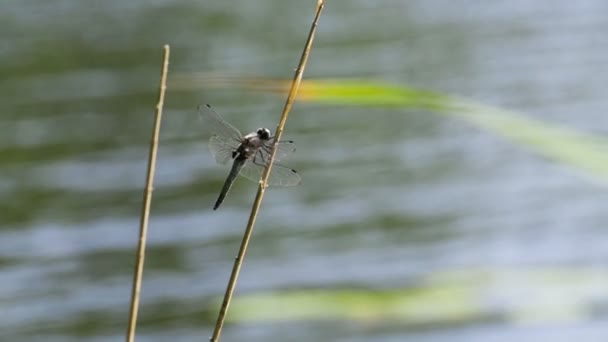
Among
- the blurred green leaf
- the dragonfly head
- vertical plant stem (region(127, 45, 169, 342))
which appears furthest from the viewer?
the dragonfly head

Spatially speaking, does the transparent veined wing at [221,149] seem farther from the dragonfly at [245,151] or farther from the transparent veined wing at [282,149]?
the transparent veined wing at [282,149]

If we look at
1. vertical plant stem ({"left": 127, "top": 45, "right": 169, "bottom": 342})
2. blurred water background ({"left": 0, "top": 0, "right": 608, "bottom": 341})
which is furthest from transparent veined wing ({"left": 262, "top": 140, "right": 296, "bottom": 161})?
blurred water background ({"left": 0, "top": 0, "right": 608, "bottom": 341})

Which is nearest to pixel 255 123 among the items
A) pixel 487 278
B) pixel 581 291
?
pixel 487 278

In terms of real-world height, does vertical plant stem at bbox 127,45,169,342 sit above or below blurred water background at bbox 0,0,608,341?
below

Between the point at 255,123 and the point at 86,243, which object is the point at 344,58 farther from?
the point at 86,243

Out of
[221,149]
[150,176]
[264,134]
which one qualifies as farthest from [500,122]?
[221,149]

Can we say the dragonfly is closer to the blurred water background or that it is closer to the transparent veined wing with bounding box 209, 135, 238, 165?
the transparent veined wing with bounding box 209, 135, 238, 165

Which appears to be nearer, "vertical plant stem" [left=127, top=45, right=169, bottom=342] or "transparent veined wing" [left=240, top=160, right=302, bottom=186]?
"vertical plant stem" [left=127, top=45, right=169, bottom=342]

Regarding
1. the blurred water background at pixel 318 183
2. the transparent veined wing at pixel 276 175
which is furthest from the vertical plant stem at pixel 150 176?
the blurred water background at pixel 318 183

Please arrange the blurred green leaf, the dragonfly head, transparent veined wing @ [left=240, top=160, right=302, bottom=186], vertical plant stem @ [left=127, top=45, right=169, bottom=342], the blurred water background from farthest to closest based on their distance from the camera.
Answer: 1. the blurred water background
2. transparent veined wing @ [left=240, top=160, right=302, bottom=186]
3. the dragonfly head
4. the blurred green leaf
5. vertical plant stem @ [left=127, top=45, right=169, bottom=342]
